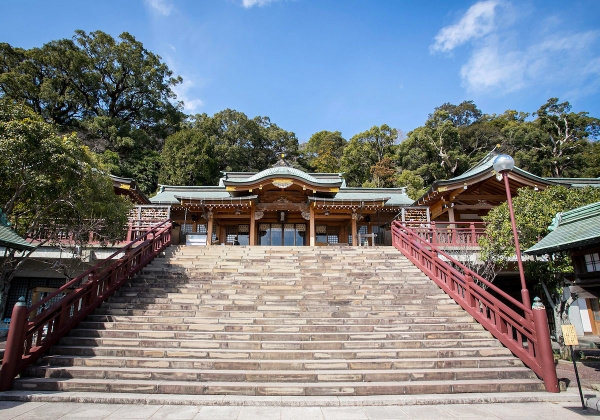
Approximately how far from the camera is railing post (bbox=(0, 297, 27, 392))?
5319 mm

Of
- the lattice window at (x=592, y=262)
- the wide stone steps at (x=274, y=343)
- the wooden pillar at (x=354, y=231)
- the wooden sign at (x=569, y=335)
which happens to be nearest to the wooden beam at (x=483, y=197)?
the wooden pillar at (x=354, y=231)

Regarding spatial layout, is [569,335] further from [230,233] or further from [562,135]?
[562,135]

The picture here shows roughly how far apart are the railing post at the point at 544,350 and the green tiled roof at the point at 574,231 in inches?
52.2

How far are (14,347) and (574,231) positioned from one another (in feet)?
35.4

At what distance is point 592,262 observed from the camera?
6371mm

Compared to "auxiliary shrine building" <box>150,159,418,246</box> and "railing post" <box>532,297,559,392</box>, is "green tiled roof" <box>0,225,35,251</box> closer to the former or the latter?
"auxiliary shrine building" <box>150,159,418,246</box>

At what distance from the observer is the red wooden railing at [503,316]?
18.4ft

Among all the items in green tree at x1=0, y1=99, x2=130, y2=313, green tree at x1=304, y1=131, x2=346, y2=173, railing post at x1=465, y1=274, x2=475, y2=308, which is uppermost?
green tree at x1=304, y1=131, x2=346, y2=173

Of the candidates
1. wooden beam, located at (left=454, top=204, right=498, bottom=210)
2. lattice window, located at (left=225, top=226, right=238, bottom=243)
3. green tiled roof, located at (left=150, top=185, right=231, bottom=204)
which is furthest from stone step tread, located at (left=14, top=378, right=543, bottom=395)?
green tiled roof, located at (left=150, top=185, right=231, bottom=204)

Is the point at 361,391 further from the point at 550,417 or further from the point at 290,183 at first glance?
the point at 290,183

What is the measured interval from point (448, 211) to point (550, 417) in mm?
13679

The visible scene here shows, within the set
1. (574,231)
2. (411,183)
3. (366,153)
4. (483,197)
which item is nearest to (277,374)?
(574,231)

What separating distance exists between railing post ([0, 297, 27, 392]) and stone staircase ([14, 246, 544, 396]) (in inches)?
7.3

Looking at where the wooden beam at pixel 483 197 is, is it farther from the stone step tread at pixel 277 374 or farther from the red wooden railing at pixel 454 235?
the stone step tread at pixel 277 374
